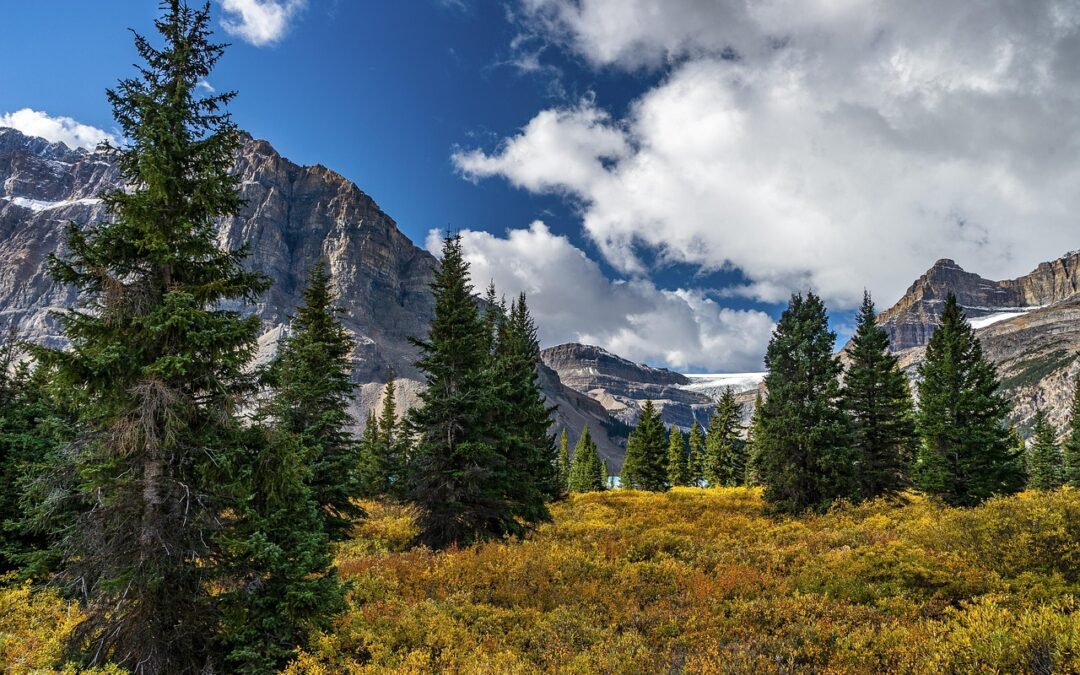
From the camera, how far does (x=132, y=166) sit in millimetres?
9477

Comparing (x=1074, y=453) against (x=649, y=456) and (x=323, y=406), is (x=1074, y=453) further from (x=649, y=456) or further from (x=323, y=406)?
(x=323, y=406)

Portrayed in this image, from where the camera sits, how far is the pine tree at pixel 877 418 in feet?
87.4

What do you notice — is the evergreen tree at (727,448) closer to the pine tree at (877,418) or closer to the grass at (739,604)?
the pine tree at (877,418)

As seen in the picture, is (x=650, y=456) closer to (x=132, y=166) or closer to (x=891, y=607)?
(x=891, y=607)

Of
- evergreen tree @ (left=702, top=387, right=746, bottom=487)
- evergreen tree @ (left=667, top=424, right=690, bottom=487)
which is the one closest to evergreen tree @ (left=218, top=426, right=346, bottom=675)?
evergreen tree @ (left=702, top=387, right=746, bottom=487)

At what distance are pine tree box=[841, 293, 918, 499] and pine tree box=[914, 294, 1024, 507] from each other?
1139 mm

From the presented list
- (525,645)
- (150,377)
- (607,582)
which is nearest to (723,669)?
(525,645)

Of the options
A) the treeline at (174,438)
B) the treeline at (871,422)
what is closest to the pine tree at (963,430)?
the treeline at (871,422)

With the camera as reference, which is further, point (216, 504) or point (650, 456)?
point (650, 456)

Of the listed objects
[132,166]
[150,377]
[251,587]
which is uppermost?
[132,166]

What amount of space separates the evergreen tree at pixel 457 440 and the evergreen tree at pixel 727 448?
45.2m

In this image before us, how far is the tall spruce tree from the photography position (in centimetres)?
822

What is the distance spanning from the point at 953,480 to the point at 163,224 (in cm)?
3302

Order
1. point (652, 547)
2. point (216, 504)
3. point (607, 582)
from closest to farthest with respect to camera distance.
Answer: point (216, 504) < point (607, 582) < point (652, 547)
